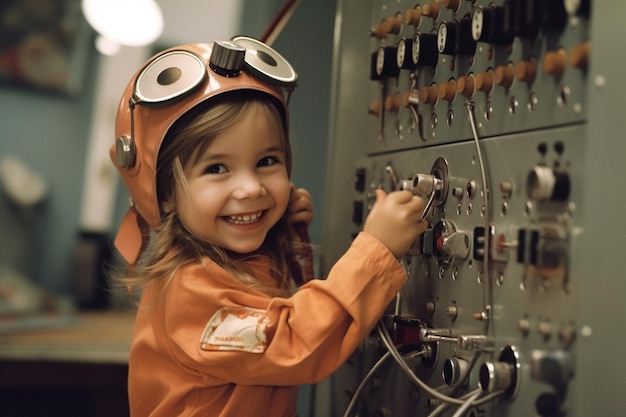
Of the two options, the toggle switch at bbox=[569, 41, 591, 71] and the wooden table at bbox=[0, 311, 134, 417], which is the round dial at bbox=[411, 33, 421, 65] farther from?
the wooden table at bbox=[0, 311, 134, 417]

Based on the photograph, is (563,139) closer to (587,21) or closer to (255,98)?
(587,21)

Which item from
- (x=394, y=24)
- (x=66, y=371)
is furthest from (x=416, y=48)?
(x=66, y=371)

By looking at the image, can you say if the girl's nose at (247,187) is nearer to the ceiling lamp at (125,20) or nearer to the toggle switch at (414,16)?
the toggle switch at (414,16)

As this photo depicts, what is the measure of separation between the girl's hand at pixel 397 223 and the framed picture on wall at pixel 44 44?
207 centimetres

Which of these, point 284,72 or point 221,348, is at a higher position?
point 284,72

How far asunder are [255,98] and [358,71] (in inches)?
11.0

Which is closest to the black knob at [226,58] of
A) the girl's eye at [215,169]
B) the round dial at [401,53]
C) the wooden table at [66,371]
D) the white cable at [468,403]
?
the girl's eye at [215,169]

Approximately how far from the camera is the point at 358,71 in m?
1.20

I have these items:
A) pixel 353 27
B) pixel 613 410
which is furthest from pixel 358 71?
Answer: pixel 613 410

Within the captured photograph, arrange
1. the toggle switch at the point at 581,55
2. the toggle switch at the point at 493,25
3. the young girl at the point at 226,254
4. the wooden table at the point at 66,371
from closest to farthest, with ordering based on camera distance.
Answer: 1. the toggle switch at the point at 581,55
2. the toggle switch at the point at 493,25
3. the young girl at the point at 226,254
4. the wooden table at the point at 66,371

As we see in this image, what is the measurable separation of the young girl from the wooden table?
116 centimetres

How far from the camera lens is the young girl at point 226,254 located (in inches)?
34.0

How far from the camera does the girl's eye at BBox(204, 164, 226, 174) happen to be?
0.99 meters

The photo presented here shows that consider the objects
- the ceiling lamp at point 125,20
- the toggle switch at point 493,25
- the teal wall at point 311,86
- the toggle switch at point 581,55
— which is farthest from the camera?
the ceiling lamp at point 125,20
